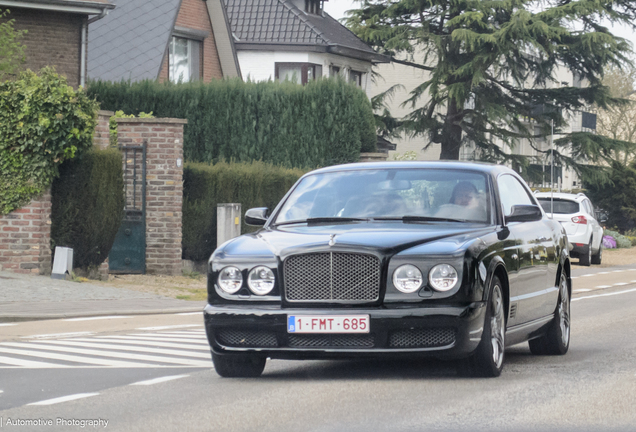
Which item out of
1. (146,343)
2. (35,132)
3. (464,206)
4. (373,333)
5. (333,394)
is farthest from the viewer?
(35,132)

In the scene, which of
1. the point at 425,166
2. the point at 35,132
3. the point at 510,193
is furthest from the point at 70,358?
the point at 35,132

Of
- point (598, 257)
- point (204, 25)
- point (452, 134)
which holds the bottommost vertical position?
point (598, 257)

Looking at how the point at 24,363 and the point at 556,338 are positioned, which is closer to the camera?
the point at 24,363

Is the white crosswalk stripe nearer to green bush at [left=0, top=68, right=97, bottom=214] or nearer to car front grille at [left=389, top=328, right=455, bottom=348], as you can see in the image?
car front grille at [left=389, top=328, right=455, bottom=348]

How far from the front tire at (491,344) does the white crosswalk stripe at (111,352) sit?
236 centimetres

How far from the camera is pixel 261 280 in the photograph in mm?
8320

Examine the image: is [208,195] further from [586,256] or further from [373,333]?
[373,333]

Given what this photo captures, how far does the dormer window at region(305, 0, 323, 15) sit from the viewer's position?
149 ft

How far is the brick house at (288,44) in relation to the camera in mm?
42031

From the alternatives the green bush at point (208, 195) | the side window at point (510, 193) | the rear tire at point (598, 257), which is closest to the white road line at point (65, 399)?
the side window at point (510, 193)

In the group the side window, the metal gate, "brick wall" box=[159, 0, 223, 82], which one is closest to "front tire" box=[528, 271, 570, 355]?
the side window

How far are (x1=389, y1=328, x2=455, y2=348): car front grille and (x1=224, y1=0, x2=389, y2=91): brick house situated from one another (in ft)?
111

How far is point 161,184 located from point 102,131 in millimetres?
2007

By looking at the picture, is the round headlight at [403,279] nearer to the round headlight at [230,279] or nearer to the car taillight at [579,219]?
the round headlight at [230,279]
